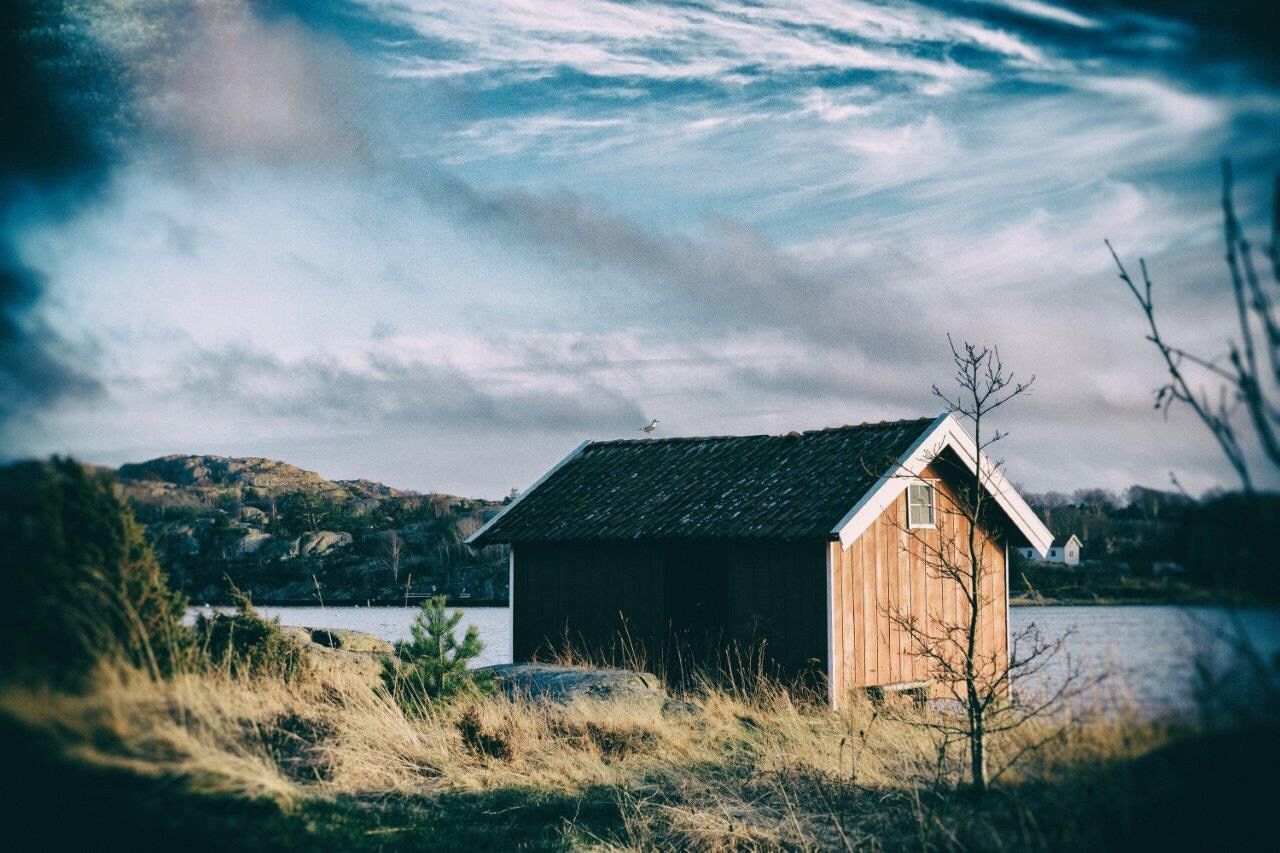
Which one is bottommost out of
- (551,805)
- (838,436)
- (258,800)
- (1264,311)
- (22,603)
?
(551,805)

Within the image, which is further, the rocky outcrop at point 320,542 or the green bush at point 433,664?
the rocky outcrop at point 320,542

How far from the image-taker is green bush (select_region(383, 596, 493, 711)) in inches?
440

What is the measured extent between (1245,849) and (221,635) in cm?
836

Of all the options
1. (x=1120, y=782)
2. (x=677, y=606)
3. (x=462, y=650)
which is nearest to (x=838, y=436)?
(x=677, y=606)

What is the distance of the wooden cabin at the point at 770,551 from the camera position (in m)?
16.1

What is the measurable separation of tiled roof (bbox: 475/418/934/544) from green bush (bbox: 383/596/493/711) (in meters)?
5.71

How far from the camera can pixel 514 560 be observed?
19.7 m

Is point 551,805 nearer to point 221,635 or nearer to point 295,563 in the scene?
point 221,635

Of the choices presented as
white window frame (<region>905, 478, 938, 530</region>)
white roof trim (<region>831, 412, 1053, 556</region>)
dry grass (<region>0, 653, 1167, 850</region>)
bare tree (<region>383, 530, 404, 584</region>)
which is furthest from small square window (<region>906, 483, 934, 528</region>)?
bare tree (<region>383, 530, 404, 584</region>)

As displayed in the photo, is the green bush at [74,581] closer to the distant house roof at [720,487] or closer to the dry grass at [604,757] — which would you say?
the dry grass at [604,757]

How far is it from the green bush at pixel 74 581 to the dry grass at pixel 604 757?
0.16 metres

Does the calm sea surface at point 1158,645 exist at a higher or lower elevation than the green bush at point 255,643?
higher

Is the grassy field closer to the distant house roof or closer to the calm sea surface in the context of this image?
the calm sea surface

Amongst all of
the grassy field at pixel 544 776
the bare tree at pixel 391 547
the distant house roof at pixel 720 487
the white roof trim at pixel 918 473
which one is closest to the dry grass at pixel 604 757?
the grassy field at pixel 544 776
